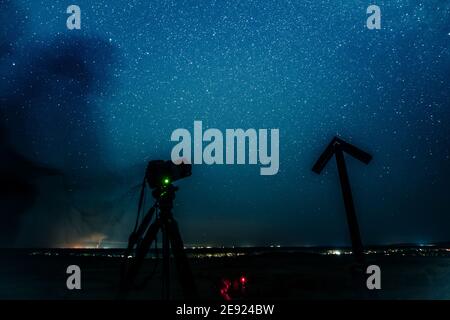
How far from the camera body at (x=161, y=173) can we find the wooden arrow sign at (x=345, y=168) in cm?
180

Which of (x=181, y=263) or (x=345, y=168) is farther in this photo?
(x=181, y=263)

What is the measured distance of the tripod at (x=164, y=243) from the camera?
4.61 metres

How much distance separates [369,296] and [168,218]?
2322 millimetres

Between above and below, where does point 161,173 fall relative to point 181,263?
above

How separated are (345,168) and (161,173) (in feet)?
7.58

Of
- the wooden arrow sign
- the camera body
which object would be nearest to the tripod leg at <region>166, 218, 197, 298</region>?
the camera body

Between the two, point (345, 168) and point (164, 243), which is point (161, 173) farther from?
→ point (345, 168)

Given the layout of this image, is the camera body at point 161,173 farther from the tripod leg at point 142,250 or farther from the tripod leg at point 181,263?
the tripod leg at point 181,263

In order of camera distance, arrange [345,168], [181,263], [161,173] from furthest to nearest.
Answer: [161,173], [181,263], [345,168]

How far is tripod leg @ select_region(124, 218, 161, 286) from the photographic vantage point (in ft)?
15.0

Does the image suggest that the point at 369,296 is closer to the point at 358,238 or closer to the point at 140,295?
the point at 358,238

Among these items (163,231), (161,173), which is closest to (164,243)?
(163,231)

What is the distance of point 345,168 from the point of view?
3.62 metres
